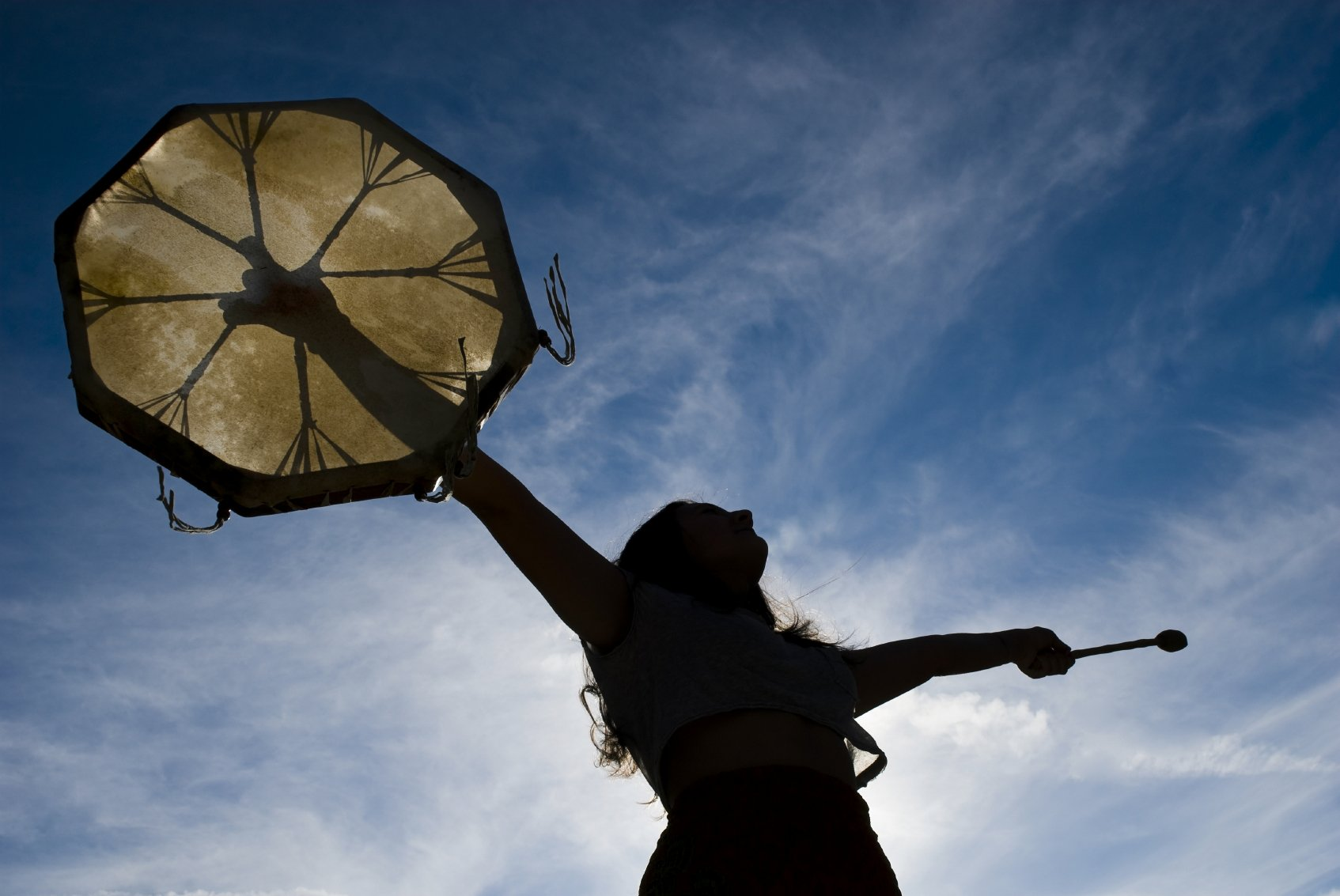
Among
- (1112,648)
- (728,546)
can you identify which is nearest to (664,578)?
(728,546)

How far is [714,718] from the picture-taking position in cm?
267

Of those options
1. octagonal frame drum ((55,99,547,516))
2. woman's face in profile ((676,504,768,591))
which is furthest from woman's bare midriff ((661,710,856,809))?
octagonal frame drum ((55,99,547,516))

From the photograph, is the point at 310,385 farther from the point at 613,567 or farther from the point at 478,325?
the point at 613,567

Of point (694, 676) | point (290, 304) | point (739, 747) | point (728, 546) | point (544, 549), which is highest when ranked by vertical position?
point (290, 304)

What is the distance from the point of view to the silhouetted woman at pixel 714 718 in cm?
241

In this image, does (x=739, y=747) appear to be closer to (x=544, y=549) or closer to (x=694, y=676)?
(x=694, y=676)

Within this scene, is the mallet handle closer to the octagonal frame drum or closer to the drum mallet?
the drum mallet

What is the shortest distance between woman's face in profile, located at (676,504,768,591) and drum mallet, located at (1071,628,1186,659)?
1.34 metres

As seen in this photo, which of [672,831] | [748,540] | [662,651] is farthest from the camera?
[748,540]

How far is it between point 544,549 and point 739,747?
68 centimetres

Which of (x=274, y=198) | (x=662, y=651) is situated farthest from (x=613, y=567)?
(x=274, y=198)

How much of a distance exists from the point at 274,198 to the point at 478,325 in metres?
0.63

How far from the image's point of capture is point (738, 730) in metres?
2.64

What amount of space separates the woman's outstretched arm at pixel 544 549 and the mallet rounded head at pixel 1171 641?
2135mm
